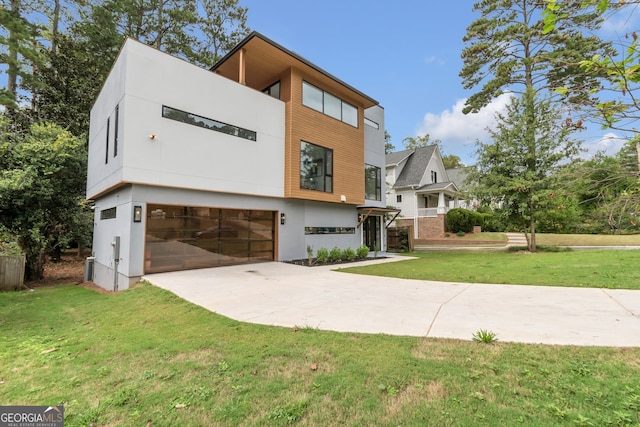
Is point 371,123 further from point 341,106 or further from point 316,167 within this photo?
point 316,167

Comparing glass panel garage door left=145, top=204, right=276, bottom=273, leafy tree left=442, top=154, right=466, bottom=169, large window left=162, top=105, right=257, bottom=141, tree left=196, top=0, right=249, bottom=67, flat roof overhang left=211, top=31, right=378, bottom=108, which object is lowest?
glass panel garage door left=145, top=204, right=276, bottom=273

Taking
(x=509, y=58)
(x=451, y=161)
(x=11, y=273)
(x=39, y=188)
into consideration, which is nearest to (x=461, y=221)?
(x=509, y=58)

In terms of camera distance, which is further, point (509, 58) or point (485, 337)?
point (509, 58)

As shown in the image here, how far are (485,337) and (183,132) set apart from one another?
9.55 m

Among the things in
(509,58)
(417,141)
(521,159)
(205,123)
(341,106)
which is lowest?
(205,123)

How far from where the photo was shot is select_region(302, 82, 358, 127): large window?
12.8 metres

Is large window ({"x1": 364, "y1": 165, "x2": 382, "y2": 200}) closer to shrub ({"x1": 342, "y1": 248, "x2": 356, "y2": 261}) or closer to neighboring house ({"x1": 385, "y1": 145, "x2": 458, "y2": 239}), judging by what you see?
shrub ({"x1": 342, "y1": 248, "x2": 356, "y2": 261})

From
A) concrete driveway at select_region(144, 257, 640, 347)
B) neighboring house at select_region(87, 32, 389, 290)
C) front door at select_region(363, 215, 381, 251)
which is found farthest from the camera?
front door at select_region(363, 215, 381, 251)

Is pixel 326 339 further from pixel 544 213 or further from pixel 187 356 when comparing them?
pixel 544 213

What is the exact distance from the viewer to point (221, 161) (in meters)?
10.2

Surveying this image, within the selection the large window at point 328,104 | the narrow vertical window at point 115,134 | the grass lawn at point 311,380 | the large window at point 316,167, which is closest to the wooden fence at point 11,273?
the narrow vertical window at point 115,134

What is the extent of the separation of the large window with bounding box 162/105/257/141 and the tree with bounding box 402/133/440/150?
30.4 m

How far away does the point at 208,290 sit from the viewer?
689 centimetres

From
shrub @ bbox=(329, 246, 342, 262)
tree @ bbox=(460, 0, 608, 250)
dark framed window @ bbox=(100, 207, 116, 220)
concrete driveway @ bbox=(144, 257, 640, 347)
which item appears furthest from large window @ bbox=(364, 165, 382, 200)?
dark framed window @ bbox=(100, 207, 116, 220)
